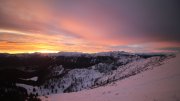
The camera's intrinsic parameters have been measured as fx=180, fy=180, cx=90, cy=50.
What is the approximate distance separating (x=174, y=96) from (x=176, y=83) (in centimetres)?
259

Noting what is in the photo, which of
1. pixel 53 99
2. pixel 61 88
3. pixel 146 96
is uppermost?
pixel 146 96

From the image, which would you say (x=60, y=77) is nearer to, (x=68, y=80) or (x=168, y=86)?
(x=68, y=80)

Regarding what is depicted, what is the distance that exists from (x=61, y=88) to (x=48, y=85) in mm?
11746

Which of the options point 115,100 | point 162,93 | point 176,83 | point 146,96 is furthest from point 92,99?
point 176,83

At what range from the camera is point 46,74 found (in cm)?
19388

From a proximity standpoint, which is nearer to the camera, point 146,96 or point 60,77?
point 146,96

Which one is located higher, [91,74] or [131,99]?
[131,99]

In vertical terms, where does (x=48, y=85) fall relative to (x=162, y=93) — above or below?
below

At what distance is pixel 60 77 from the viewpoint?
7549 inches

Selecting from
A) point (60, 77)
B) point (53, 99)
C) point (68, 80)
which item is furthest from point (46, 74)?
point (53, 99)

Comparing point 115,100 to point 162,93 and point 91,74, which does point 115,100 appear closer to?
point 162,93

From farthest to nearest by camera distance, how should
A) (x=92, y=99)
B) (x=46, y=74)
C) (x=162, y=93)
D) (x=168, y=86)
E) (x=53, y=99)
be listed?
1. (x=46, y=74)
2. (x=53, y=99)
3. (x=92, y=99)
4. (x=168, y=86)
5. (x=162, y=93)

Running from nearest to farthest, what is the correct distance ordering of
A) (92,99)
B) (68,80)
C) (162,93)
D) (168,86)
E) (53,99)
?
(162,93)
(168,86)
(92,99)
(53,99)
(68,80)

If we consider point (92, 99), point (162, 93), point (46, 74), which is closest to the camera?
point (162, 93)
